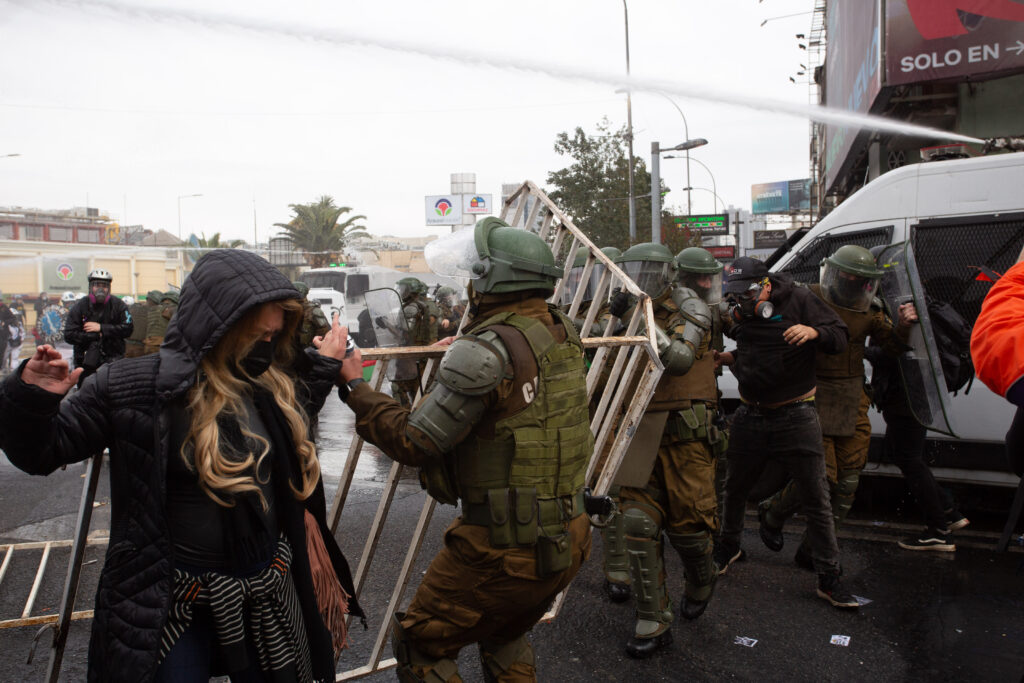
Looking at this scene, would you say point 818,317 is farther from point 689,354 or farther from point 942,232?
point 942,232

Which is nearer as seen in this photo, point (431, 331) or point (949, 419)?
point (949, 419)

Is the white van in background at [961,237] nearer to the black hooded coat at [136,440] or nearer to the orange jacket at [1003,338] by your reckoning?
the orange jacket at [1003,338]

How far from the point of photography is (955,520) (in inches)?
216

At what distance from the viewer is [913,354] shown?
4.82 metres

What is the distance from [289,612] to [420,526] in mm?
997

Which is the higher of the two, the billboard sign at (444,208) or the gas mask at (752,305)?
the billboard sign at (444,208)

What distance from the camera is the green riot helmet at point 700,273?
4.88 m

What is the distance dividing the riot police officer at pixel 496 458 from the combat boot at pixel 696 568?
Answer: 1.55m

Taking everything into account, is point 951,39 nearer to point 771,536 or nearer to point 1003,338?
point 771,536

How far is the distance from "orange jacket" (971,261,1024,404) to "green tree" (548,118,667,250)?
17.9 meters

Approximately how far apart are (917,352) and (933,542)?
4.49 feet

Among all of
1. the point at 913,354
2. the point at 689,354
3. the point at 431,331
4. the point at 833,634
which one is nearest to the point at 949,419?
the point at 913,354

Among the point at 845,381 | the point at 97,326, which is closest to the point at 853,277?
the point at 845,381

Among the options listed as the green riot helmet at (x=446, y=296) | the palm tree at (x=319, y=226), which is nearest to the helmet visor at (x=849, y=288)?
the green riot helmet at (x=446, y=296)
